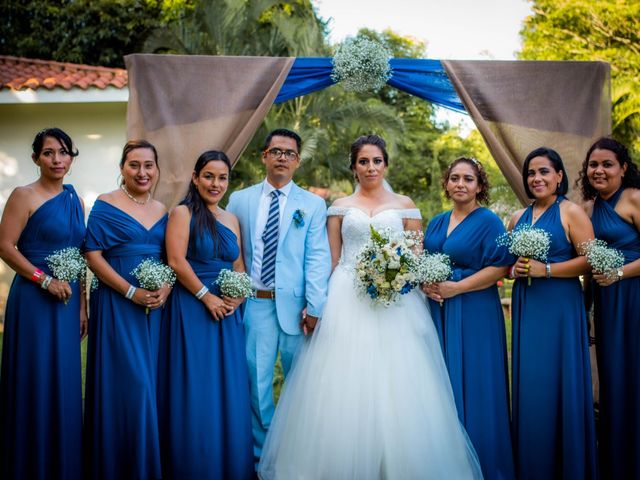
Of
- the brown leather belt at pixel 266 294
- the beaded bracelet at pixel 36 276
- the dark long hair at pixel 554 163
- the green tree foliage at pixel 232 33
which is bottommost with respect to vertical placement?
the brown leather belt at pixel 266 294

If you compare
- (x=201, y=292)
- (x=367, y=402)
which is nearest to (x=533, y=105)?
(x=367, y=402)

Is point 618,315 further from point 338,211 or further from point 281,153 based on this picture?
point 281,153

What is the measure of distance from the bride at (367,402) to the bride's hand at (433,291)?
124mm

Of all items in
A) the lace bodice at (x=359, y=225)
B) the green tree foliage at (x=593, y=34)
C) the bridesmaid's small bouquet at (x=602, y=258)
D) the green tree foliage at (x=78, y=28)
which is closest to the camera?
the bridesmaid's small bouquet at (x=602, y=258)

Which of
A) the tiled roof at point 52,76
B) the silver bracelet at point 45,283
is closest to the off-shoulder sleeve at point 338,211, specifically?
the silver bracelet at point 45,283

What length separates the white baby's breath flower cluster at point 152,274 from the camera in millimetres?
4184

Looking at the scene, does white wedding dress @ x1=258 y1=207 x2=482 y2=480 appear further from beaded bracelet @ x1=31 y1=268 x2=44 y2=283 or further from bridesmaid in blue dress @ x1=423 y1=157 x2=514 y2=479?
beaded bracelet @ x1=31 y1=268 x2=44 y2=283

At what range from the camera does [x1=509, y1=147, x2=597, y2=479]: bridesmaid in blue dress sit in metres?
4.37

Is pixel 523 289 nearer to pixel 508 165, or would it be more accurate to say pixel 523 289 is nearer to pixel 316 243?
pixel 508 165

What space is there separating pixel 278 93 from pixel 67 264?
2451 millimetres

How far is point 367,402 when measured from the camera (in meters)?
4.30

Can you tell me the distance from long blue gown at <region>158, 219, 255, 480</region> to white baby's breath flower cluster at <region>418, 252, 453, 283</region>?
4.84ft

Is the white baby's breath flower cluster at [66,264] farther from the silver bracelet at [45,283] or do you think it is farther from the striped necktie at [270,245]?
the striped necktie at [270,245]

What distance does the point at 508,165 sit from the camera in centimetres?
529
